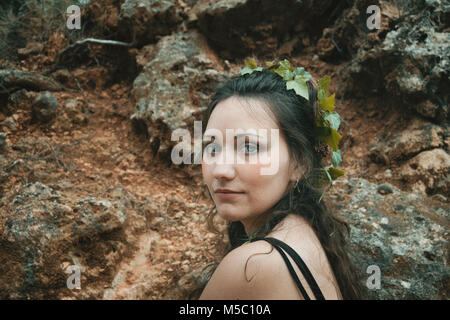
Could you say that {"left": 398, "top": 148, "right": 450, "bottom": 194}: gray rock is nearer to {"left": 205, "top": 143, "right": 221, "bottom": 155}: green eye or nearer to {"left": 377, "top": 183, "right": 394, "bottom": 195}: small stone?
{"left": 377, "top": 183, "right": 394, "bottom": 195}: small stone

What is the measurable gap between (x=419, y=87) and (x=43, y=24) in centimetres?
396

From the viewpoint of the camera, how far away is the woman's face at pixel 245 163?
1.44 metres

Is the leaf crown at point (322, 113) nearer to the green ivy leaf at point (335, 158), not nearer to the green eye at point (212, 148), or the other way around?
the green ivy leaf at point (335, 158)

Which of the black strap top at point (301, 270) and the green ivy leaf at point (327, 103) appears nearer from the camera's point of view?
the black strap top at point (301, 270)

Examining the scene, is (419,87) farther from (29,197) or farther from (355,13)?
(29,197)

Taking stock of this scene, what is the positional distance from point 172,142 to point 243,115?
5.08ft

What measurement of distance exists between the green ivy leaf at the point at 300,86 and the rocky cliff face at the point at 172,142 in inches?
37.4

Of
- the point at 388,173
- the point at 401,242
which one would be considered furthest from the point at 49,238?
the point at 388,173

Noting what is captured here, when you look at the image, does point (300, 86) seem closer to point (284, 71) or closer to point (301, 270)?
point (284, 71)

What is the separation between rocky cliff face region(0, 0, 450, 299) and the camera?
1.99 meters

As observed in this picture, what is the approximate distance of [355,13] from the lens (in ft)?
9.70

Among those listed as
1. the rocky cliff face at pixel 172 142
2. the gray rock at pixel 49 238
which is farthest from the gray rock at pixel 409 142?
the gray rock at pixel 49 238
